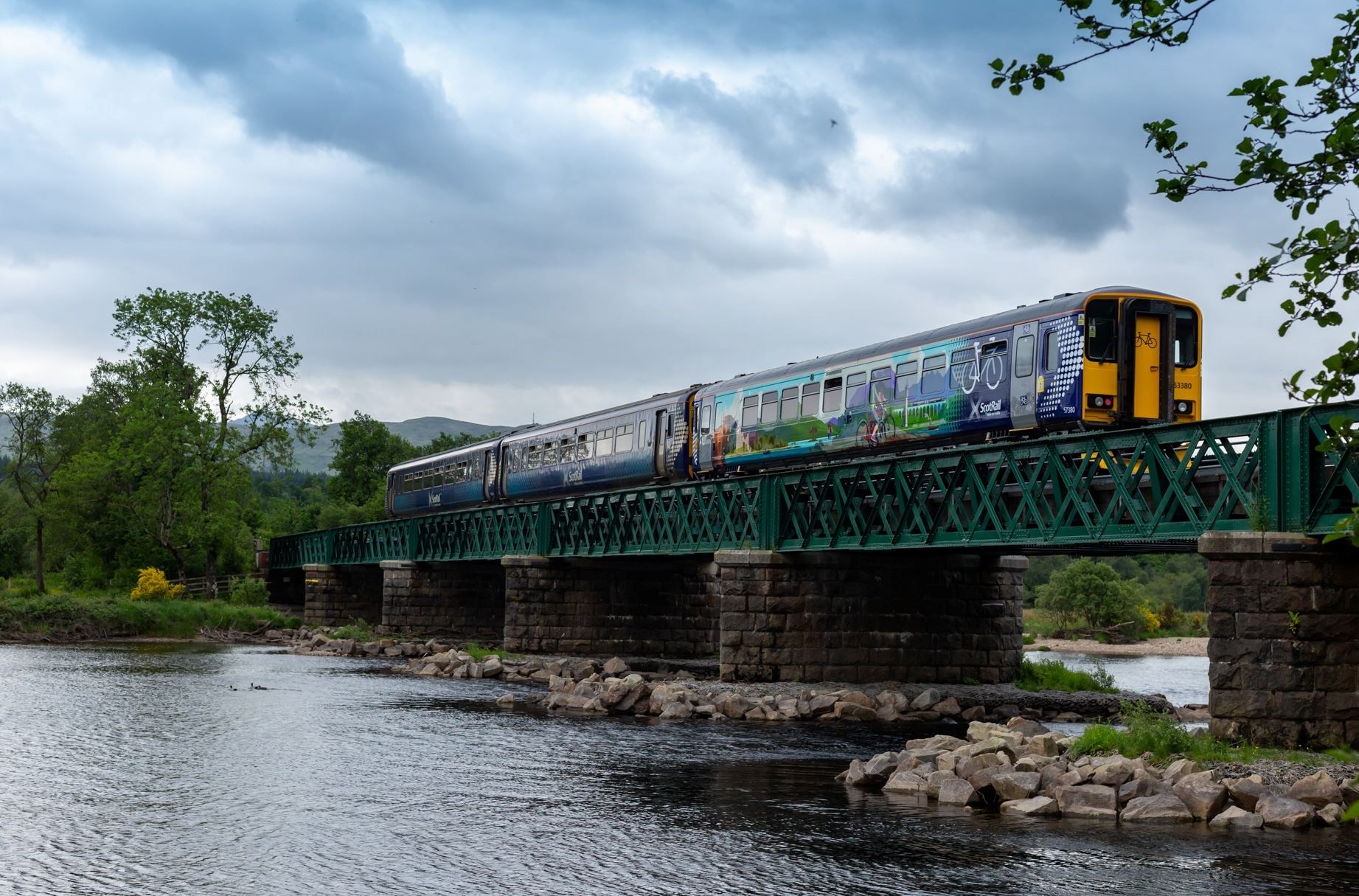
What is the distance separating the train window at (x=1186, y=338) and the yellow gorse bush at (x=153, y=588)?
59.5m

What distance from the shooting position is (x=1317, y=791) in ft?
49.6

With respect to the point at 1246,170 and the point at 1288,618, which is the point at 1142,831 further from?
the point at 1246,170

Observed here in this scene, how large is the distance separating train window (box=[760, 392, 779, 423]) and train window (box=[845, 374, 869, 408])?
293cm

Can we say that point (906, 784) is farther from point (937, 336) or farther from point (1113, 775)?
point (937, 336)

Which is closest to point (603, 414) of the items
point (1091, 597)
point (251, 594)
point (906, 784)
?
point (906, 784)

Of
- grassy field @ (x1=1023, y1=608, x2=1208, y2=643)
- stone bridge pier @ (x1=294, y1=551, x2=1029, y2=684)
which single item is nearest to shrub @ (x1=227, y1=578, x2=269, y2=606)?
grassy field @ (x1=1023, y1=608, x2=1208, y2=643)

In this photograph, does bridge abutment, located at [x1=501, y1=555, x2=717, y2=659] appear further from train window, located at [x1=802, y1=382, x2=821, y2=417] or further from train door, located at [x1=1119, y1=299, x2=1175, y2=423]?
train door, located at [x1=1119, y1=299, x2=1175, y2=423]

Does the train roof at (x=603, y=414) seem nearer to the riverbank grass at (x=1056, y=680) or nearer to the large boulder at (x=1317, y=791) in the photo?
the riverbank grass at (x=1056, y=680)

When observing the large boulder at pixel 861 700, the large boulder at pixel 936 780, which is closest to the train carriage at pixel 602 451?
the large boulder at pixel 861 700

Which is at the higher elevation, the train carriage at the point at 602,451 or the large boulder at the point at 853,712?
the train carriage at the point at 602,451

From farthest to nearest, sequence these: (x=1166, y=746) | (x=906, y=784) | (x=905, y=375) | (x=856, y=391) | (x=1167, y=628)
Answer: (x=1167, y=628), (x=856, y=391), (x=905, y=375), (x=906, y=784), (x=1166, y=746)

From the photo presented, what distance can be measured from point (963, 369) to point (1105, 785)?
11232 millimetres

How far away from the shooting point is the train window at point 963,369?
25.8 meters

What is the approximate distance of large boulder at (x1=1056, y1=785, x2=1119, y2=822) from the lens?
624 inches
